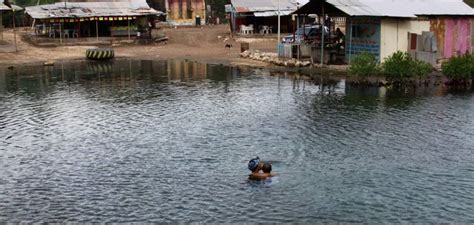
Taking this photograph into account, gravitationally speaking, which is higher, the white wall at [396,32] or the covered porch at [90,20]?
the covered porch at [90,20]

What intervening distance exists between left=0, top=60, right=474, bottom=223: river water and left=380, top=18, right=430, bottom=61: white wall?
748cm

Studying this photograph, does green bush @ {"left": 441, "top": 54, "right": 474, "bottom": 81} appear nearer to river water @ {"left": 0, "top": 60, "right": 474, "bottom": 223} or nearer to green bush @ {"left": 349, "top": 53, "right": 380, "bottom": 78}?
river water @ {"left": 0, "top": 60, "right": 474, "bottom": 223}

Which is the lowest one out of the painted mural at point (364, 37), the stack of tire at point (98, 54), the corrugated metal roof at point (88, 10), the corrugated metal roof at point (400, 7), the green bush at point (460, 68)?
the green bush at point (460, 68)

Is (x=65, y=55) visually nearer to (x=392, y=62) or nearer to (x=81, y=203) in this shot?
(x=392, y=62)

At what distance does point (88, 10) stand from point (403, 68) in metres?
43.6

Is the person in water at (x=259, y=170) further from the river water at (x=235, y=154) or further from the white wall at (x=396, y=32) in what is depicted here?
the white wall at (x=396, y=32)

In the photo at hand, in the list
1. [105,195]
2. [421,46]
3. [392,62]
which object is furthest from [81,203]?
[421,46]

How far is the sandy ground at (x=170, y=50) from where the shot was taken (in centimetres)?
5881

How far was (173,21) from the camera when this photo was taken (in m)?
90.0

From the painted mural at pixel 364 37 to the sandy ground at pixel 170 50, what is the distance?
30.0ft

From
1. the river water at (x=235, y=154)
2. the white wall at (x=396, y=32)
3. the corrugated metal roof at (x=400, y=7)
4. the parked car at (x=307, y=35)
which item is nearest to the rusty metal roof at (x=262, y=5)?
the parked car at (x=307, y=35)

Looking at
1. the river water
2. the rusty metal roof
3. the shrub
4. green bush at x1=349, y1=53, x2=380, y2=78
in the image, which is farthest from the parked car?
the rusty metal roof

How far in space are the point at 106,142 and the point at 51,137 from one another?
2991 millimetres

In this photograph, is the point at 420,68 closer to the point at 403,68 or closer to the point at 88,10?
the point at 403,68
